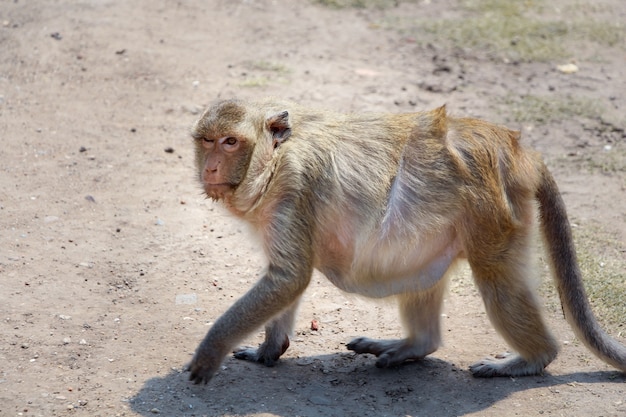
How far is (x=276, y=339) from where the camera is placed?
520 centimetres

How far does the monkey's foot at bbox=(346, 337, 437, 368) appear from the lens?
5.30 metres

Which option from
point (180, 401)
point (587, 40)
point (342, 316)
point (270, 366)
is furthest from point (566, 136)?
point (180, 401)

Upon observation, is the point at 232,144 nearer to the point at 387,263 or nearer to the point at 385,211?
the point at 385,211

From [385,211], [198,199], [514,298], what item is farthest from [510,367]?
[198,199]

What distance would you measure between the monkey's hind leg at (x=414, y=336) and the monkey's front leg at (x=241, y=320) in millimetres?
938

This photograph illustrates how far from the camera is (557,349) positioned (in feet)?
16.6

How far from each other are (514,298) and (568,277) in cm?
43

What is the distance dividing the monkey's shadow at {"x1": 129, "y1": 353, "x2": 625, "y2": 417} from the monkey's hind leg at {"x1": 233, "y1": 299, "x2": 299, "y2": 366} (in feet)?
0.19

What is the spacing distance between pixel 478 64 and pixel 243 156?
5.36 metres

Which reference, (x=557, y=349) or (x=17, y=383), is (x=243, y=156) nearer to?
(x=17, y=383)

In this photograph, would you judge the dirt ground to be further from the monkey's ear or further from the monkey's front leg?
the monkey's ear

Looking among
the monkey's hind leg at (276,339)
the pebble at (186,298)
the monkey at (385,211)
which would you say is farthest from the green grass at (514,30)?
the monkey's hind leg at (276,339)

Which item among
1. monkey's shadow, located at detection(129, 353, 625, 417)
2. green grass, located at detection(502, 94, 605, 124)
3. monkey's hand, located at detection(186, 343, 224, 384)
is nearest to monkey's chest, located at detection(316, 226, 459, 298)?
monkey's shadow, located at detection(129, 353, 625, 417)

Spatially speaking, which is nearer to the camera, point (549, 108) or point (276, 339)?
point (276, 339)
